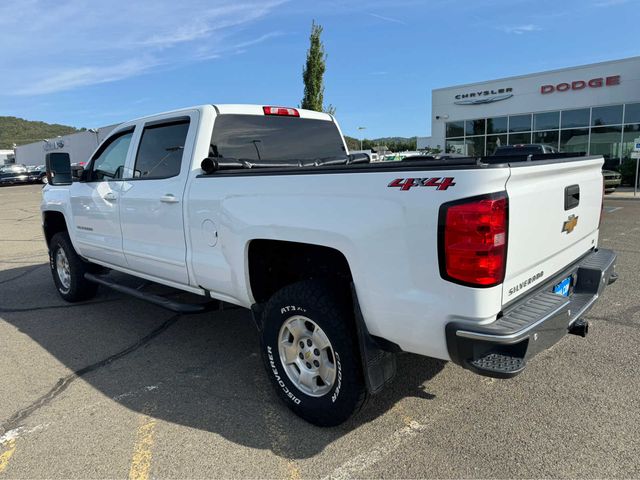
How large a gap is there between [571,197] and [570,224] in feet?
0.58

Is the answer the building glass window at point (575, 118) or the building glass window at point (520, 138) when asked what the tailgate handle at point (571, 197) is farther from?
the building glass window at point (520, 138)

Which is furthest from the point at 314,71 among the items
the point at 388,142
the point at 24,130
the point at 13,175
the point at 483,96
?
the point at 24,130

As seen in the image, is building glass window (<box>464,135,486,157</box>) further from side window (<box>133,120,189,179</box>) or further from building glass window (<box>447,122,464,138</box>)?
side window (<box>133,120,189,179</box>)

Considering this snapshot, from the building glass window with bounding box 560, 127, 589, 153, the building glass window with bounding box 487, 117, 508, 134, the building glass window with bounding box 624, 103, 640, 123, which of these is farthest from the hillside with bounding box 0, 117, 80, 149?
the building glass window with bounding box 624, 103, 640, 123

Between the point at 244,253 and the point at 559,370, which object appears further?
the point at 559,370

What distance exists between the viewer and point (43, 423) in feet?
10.6

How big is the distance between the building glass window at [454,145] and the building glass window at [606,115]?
663cm

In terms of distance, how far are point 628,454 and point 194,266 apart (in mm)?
3025

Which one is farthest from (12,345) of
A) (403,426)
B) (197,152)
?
(403,426)

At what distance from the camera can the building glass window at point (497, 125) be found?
83.6 feet

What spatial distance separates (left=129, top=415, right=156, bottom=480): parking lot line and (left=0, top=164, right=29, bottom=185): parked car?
4201 cm

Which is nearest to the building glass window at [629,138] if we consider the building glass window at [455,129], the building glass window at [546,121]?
the building glass window at [546,121]

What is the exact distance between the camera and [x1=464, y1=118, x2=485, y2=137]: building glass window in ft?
86.6

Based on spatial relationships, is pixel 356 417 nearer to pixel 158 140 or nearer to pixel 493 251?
pixel 493 251
